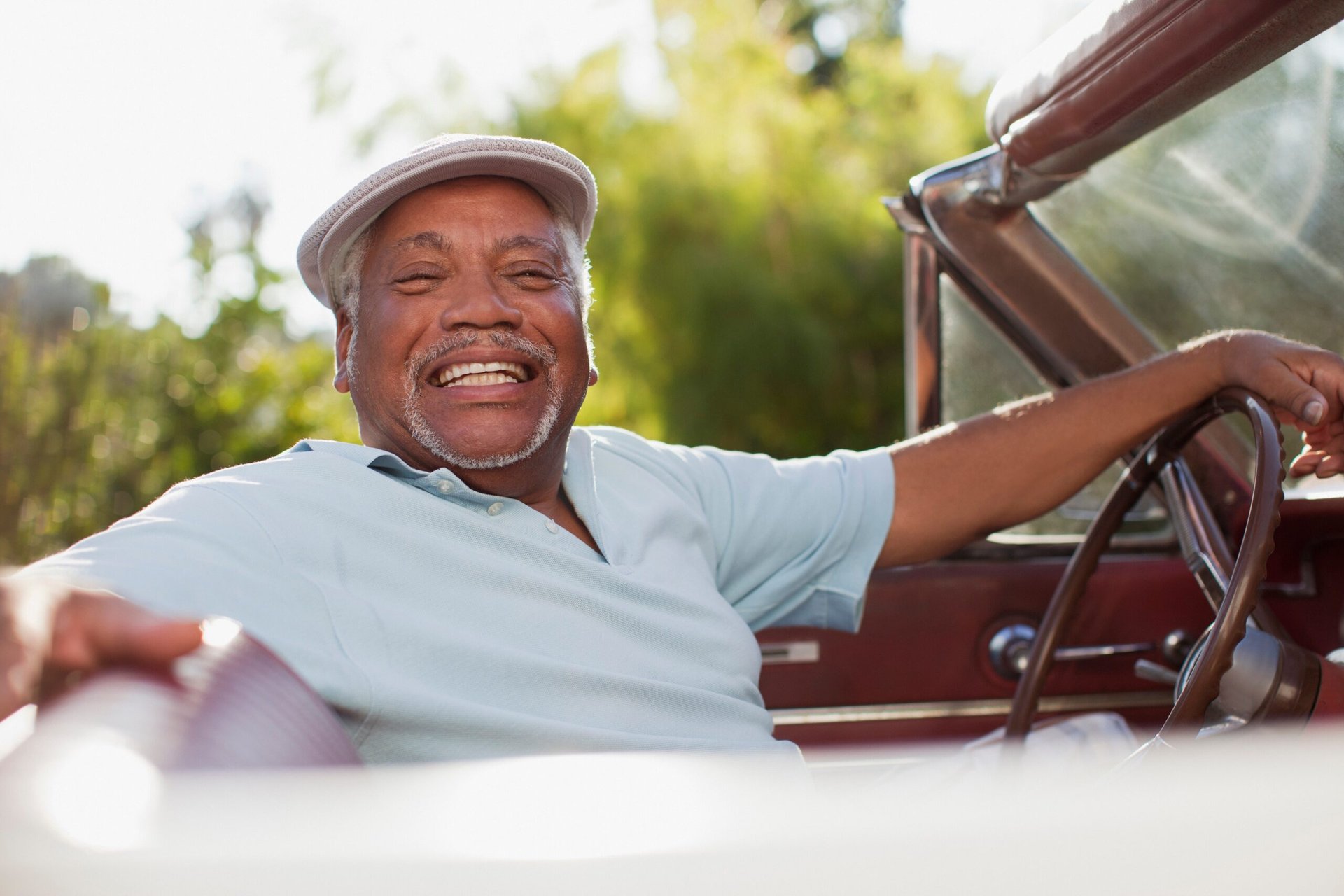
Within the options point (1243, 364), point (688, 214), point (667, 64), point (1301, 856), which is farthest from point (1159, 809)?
point (667, 64)

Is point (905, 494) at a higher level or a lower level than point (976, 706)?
higher

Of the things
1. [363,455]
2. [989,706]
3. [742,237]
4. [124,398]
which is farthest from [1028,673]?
[742,237]

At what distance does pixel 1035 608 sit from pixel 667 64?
22.6 ft

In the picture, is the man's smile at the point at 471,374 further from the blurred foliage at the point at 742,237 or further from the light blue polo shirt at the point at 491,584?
the blurred foliage at the point at 742,237

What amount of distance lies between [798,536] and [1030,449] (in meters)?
0.40

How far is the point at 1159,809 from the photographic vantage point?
1.85 feet

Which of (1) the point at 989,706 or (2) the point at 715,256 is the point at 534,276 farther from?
(2) the point at 715,256

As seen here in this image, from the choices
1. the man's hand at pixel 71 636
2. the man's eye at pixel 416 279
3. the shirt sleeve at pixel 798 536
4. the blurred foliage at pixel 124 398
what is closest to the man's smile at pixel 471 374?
the man's eye at pixel 416 279

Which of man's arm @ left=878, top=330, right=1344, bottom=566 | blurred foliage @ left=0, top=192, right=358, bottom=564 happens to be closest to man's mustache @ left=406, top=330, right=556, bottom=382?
man's arm @ left=878, top=330, right=1344, bottom=566

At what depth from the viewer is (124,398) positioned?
680 cm

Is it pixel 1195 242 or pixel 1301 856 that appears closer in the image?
pixel 1301 856

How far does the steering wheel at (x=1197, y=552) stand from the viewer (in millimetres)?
1256

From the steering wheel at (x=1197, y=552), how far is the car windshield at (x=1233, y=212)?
1.10 ft

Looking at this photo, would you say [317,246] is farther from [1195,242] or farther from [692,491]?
[1195,242]
